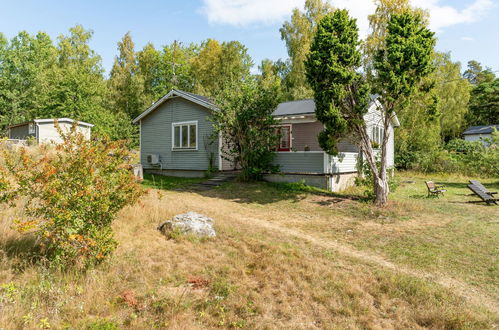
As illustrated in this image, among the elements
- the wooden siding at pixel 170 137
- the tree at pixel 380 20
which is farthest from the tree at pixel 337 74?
the tree at pixel 380 20

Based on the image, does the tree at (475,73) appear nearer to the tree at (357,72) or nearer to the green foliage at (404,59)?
the green foliage at (404,59)

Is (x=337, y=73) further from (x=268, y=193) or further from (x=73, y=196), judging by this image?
(x=73, y=196)

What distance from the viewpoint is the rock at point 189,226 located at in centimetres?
669

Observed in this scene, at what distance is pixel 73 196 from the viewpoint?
14.2ft

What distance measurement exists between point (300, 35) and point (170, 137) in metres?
22.0

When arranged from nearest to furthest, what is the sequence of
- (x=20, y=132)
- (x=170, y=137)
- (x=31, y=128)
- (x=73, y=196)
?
(x=73, y=196), (x=170, y=137), (x=31, y=128), (x=20, y=132)

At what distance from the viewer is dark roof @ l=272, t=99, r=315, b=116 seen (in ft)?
52.5

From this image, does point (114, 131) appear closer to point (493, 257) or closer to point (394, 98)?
point (394, 98)

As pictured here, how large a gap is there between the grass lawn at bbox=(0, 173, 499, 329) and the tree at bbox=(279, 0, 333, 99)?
2685 centimetres

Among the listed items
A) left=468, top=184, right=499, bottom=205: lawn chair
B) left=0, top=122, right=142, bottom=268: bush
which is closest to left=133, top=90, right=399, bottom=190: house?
left=468, top=184, right=499, bottom=205: lawn chair

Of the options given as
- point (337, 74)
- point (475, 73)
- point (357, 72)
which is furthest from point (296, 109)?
point (475, 73)

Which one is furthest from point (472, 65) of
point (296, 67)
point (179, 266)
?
point (179, 266)

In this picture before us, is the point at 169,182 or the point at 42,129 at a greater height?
the point at 42,129

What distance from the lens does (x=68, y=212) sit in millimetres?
4215
